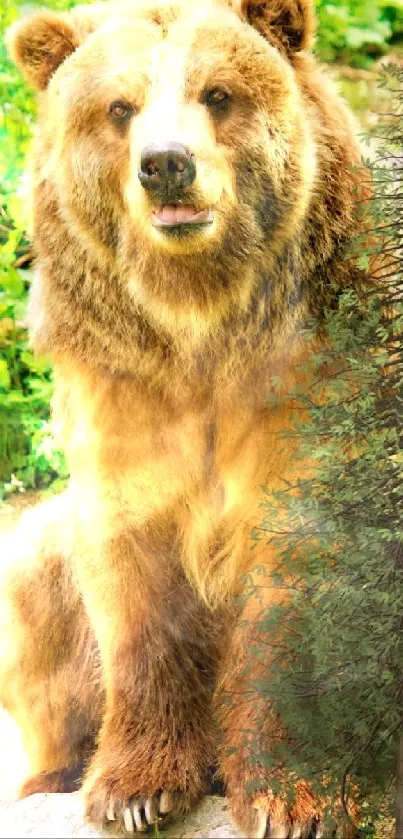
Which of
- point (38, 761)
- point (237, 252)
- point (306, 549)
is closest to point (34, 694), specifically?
point (38, 761)

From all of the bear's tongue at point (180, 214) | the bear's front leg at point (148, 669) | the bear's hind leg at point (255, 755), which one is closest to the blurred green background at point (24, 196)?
the bear's front leg at point (148, 669)

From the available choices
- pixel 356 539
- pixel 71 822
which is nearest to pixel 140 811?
pixel 71 822

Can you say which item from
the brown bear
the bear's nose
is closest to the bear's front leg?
the brown bear

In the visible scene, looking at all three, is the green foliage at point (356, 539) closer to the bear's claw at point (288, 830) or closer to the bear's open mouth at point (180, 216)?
the bear's claw at point (288, 830)

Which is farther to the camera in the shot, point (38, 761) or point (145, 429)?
point (38, 761)

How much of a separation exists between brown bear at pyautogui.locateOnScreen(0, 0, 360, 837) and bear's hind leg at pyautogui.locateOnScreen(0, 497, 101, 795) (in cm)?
6

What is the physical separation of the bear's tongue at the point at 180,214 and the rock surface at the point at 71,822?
1187 millimetres

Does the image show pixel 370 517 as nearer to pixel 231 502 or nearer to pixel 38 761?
pixel 231 502

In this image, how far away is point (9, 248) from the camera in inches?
96.8

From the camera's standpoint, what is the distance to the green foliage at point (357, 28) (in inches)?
88.9

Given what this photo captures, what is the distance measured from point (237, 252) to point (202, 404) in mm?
330

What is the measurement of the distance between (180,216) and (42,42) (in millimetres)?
482

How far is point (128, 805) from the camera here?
7.73 ft

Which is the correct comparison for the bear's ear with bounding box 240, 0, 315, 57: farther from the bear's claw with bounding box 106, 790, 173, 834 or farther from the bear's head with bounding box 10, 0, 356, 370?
the bear's claw with bounding box 106, 790, 173, 834
